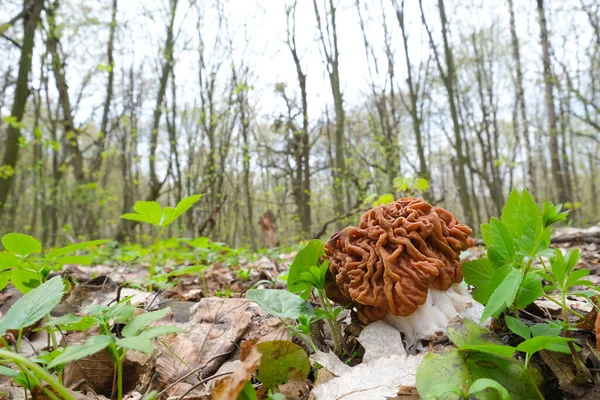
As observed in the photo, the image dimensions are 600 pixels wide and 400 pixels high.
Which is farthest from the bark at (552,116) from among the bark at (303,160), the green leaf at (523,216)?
the green leaf at (523,216)

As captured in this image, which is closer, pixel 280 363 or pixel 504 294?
pixel 504 294

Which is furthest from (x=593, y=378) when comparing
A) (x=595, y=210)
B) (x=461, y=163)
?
(x=595, y=210)

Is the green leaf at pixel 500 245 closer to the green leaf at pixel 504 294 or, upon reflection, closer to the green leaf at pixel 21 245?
the green leaf at pixel 504 294

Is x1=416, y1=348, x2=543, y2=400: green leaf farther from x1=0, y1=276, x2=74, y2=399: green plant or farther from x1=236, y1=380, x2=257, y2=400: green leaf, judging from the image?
x1=0, y1=276, x2=74, y2=399: green plant

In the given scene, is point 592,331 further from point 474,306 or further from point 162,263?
point 162,263

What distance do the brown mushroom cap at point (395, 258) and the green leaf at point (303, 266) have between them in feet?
0.64

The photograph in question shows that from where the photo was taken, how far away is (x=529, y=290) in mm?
1540

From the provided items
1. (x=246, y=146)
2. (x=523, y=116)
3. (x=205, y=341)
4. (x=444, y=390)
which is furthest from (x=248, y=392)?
(x=523, y=116)

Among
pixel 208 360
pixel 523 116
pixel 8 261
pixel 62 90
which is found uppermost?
pixel 62 90

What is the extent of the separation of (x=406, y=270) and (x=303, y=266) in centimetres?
54

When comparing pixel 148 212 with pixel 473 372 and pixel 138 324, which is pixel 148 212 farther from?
pixel 473 372

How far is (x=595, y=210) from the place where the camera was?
27.7 meters

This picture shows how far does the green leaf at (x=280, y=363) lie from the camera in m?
1.59

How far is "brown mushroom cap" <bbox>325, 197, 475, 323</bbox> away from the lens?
1.93m
